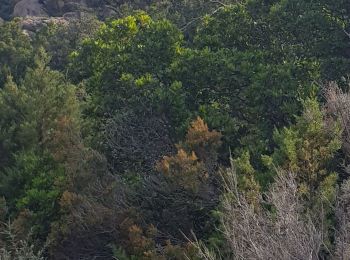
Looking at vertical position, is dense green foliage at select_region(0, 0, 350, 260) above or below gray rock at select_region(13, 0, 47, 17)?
above

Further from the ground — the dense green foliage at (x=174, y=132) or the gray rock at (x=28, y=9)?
the dense green foliage at (x=174, y=132)

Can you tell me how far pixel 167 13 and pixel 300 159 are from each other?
541 inches

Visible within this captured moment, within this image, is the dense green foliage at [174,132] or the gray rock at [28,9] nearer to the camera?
the dense green foliage at [174,132]

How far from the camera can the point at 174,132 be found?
36.3ft

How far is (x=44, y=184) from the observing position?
36.6 ft

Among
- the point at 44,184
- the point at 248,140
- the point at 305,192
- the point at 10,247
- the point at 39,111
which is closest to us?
the point at 305,192

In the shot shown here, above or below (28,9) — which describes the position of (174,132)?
above

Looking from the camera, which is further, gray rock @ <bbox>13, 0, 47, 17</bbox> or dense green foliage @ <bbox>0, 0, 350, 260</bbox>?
gray rock @ <bbox>13, 0, 47, 17</bbox>

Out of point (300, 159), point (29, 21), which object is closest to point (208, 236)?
point (300, 159)

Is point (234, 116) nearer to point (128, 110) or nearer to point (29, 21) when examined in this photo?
point (128, 110)

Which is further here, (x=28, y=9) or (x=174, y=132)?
(x=28, y=9)

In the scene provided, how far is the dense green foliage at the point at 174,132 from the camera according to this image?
874 cm

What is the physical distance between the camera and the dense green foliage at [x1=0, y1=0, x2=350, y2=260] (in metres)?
8.74

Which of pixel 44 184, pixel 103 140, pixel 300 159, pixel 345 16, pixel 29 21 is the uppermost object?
pixel 345 16
